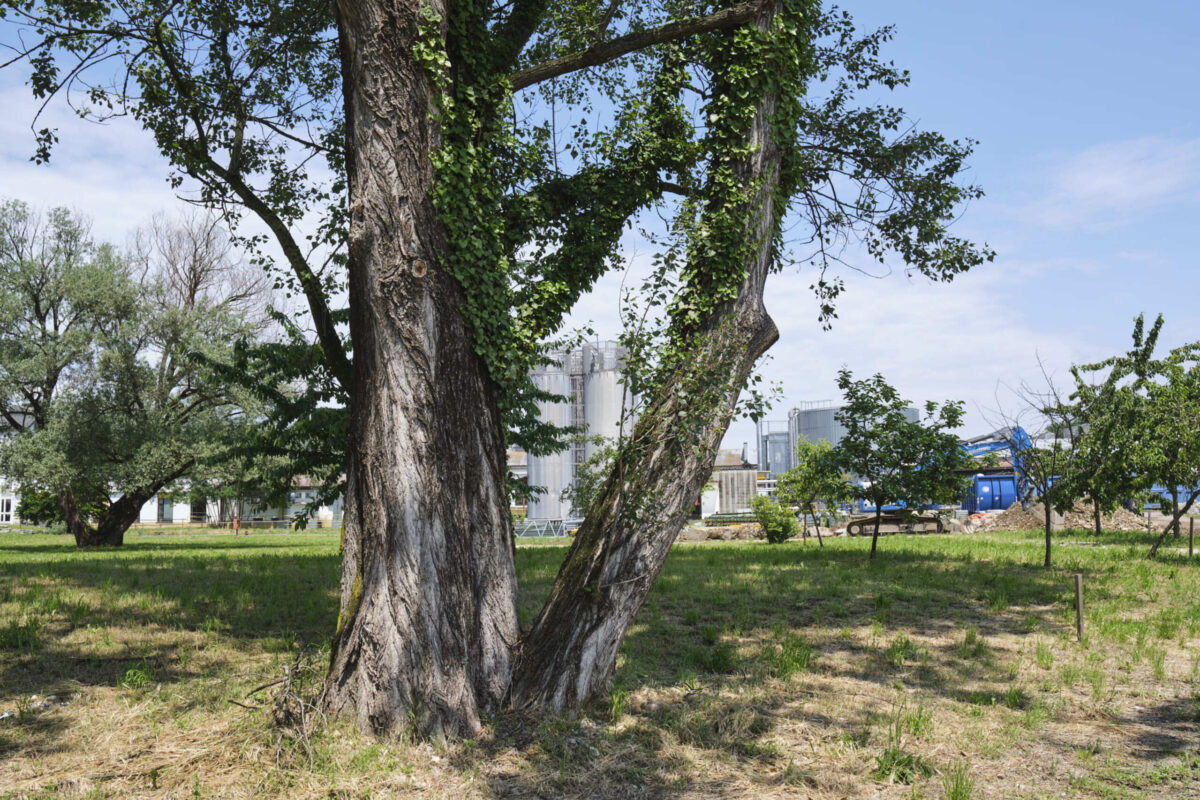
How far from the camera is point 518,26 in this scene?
249 inches

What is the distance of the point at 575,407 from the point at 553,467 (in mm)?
3299

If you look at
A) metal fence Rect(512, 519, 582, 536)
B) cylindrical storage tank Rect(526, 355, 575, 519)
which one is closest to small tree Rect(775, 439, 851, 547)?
metal fence Rect(512, 519, 582, 536)

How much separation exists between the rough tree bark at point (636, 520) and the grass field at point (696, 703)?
1.04ft

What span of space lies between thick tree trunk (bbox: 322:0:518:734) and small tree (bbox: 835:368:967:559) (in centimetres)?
986

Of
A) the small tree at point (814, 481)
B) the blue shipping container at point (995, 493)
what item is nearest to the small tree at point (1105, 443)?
the small tree at point (814, 481)

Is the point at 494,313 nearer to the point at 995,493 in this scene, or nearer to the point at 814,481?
the point at 814,481

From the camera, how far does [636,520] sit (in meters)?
5.23

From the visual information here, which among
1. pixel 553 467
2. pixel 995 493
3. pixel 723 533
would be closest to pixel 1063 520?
pixel 995 493

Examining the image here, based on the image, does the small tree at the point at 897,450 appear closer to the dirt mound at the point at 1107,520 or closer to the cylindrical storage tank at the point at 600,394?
the dirt mound at the point at 1107,520

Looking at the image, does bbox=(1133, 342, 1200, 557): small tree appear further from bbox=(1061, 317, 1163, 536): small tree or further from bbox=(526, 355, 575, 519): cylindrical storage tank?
bbox=(526, 355, 575, 519): cylindrical storage tank

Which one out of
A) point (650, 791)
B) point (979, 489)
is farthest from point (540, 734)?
point (979, 489)

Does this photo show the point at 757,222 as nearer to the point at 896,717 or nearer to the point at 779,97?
the point at 779,97

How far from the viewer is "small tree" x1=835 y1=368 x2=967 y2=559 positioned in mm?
13156

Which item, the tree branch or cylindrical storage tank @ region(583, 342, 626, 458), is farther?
cylindrical storage tank @ region(583, 342, 626, 458)
